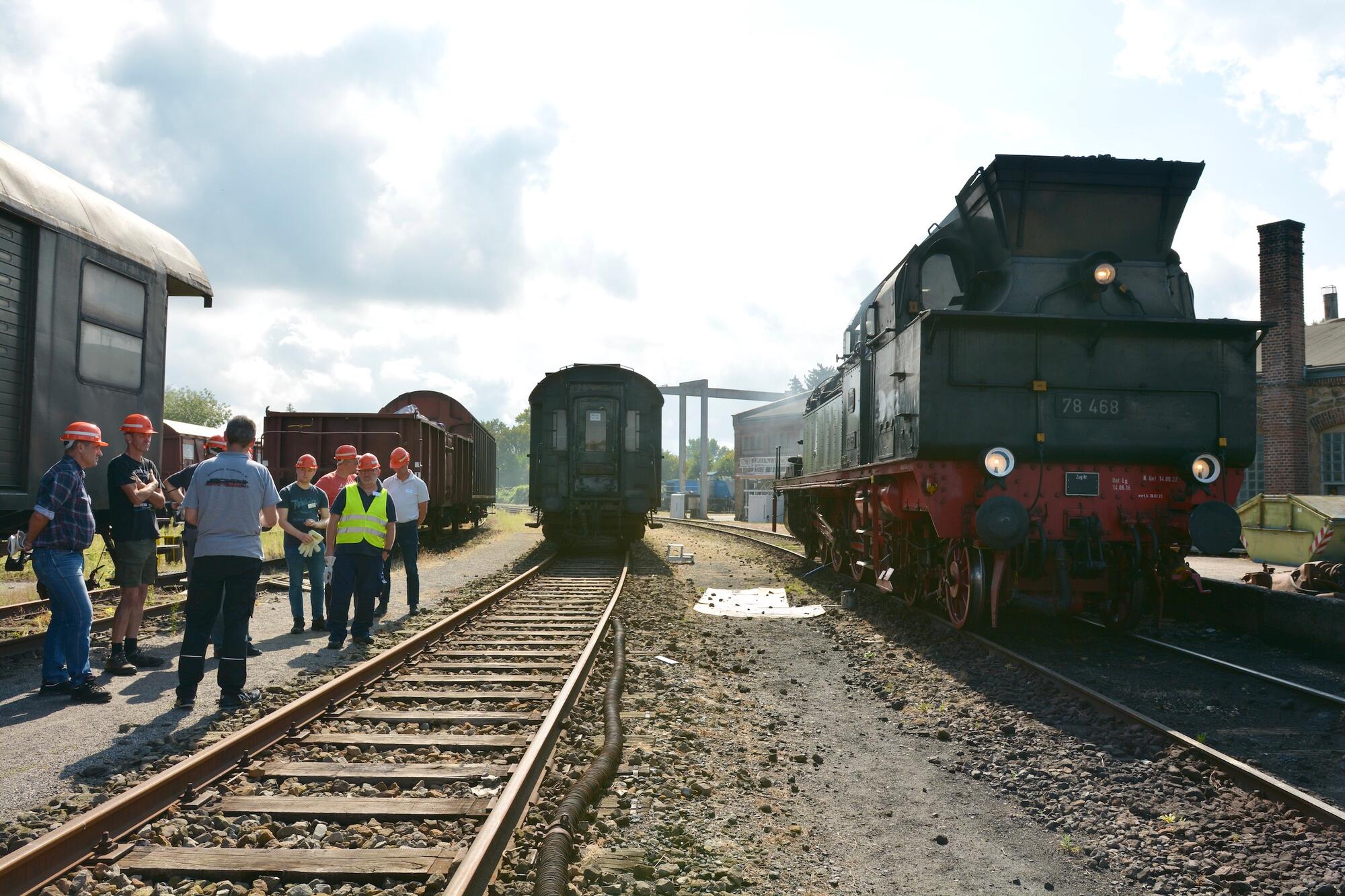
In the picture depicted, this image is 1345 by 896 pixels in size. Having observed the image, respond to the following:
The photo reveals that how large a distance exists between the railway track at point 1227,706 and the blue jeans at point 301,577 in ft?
20.5

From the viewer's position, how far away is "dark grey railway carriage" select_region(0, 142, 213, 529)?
20.7ft

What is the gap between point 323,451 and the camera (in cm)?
1736

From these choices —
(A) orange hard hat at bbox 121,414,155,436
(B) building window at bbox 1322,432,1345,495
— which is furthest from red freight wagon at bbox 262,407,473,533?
(B) building window at bbox 1322,432,1345,495

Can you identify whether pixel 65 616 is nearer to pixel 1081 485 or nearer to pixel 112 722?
pixel 112 722

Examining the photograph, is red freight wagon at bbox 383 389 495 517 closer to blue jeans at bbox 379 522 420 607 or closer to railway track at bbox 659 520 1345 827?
blue jeans at bbox 379 522 420 607

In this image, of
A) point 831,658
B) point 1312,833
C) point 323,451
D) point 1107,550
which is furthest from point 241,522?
point 323,451

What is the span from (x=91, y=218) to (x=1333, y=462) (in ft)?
82.8

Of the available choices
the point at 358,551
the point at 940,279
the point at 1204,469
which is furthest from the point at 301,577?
the point at 1204,469

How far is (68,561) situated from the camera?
5840 mm

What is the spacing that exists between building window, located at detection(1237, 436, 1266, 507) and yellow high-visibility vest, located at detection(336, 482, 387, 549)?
21.9 meters

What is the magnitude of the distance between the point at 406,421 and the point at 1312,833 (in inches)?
615

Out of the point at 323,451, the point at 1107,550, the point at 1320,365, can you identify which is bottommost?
the point at 1107,550

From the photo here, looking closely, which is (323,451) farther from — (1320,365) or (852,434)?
(1320,365)

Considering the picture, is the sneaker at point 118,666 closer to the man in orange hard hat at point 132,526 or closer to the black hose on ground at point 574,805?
the man in orange hard hat at point 132,526
